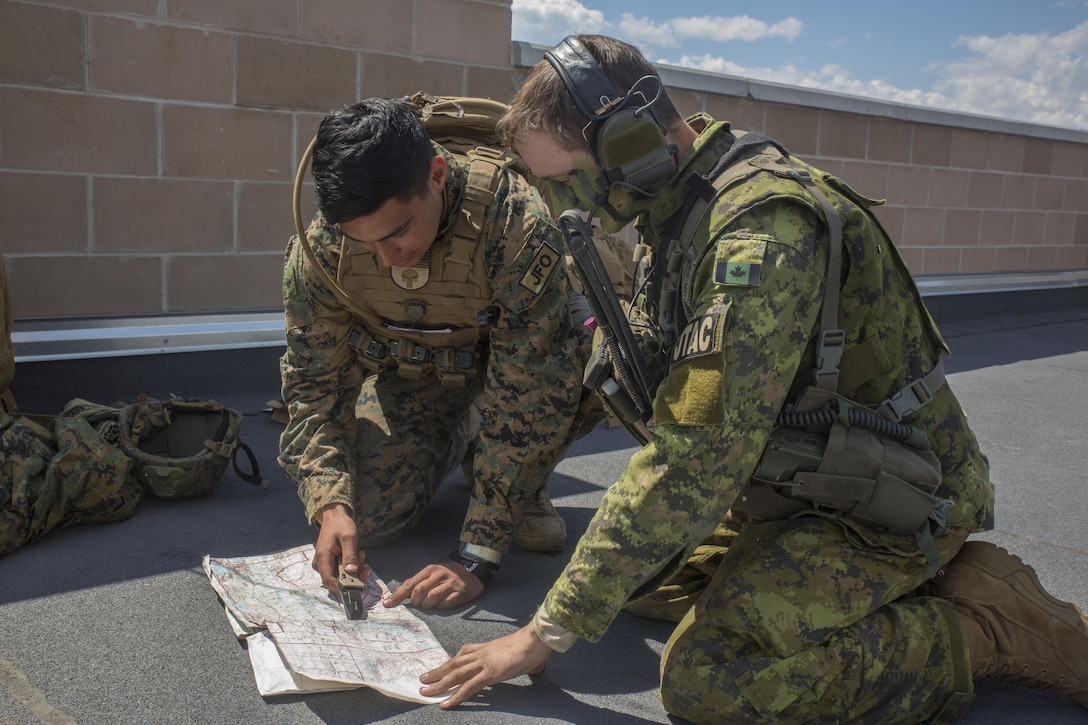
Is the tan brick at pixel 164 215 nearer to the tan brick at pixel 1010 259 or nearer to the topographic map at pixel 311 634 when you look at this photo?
the topographic map at pixel 311 634

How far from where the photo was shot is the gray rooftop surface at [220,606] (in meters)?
1.84

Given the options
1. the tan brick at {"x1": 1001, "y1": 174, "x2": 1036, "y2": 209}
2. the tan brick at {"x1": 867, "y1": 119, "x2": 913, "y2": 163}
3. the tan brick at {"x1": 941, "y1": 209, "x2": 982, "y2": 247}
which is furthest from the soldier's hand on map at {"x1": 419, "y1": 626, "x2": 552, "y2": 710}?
the tan brick at {"x1": 1001, "y1": 174, "x2": 1036, "y2": 209}

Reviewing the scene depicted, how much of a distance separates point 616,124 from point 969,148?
7002 millimetres

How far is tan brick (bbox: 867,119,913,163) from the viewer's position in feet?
23.0

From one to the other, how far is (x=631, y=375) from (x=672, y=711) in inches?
26.1

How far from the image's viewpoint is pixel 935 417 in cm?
189

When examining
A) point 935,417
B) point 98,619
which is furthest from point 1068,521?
point 98,619

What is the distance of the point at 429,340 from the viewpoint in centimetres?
262

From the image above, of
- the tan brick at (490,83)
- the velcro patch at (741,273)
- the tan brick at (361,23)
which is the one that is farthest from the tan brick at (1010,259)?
the velcro patch at (741,273)

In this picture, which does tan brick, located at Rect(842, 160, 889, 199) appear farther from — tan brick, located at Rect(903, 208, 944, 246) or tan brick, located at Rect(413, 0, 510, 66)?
tan brick, located at Rect(413, 0, 510, 66)

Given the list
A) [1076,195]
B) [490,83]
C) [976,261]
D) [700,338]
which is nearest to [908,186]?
[976,261]

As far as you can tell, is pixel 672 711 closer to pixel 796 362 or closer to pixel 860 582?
pixel 860 582

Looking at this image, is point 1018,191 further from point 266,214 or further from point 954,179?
point 266,214

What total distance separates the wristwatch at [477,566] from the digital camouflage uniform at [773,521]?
2.04 ft
